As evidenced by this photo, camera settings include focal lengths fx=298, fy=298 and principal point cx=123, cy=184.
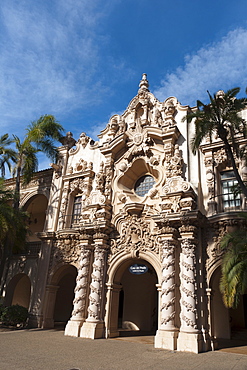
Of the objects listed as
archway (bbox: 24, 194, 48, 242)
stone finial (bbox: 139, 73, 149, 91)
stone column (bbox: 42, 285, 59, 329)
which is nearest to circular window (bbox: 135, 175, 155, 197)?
stone finial (bbox: 139, 73, 149, 91)

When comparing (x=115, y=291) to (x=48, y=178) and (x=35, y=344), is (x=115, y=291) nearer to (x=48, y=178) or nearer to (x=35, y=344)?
(x=35, y=344)

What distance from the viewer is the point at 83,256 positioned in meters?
17.7

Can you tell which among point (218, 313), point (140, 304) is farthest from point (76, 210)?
point (218, 313)

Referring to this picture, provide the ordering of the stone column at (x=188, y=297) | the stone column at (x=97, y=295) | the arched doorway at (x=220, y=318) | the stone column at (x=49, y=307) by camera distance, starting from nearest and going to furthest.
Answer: the stone column at (x=188, y=297) → the stone column at (x=97, y=295) → the arched doorway at (x=220, y=318) → the stone column at (x=49, y=307)

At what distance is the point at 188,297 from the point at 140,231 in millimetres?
4642

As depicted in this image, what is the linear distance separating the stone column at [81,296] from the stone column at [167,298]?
474 cm

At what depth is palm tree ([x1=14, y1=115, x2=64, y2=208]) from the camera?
→ 2203cm

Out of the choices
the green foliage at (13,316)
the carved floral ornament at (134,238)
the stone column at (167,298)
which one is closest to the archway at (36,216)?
the green foliage at (13,316)

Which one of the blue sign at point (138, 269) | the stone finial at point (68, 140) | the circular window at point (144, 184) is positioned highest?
the stone finial at point (68, 140)

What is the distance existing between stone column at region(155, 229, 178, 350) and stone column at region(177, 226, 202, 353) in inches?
15.1

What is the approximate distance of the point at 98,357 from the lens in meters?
10.5

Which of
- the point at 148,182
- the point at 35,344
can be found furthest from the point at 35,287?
the point at 148,182

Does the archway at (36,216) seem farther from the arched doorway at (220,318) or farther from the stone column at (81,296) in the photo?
the arched doorway at (220,318)

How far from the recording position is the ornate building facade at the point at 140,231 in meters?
14.4
